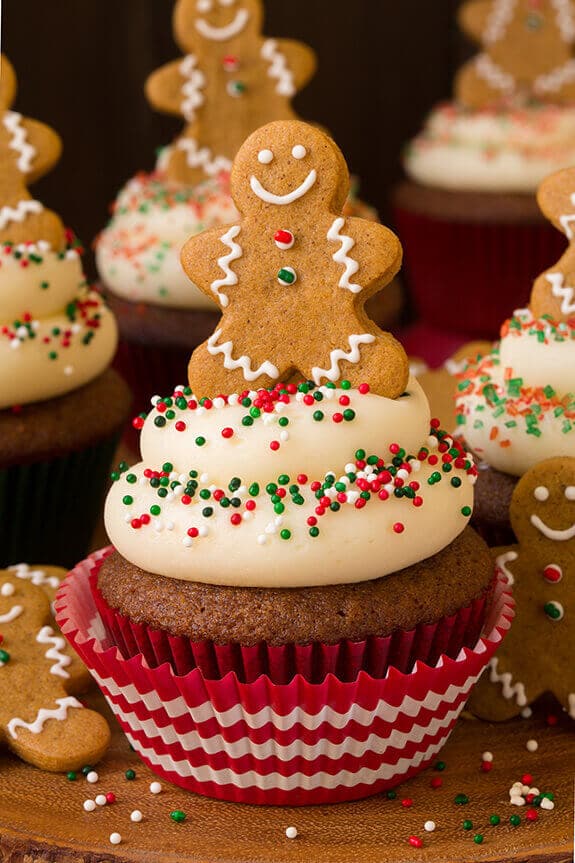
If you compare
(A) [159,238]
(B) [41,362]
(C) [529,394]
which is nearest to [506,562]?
(C) [529,394]

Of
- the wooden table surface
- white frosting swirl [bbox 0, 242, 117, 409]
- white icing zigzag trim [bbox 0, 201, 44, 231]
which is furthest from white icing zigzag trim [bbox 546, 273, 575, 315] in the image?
white icing zigzag trim [bbox 0, 201, 44, 231]

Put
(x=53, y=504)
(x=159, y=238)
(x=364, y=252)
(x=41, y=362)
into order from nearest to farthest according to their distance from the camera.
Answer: (x=364, y=252) < (x=41, y=362) < (x=53, y=504) < (x=159, y=238)

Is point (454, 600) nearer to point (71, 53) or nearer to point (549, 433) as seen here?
point (549, 433)

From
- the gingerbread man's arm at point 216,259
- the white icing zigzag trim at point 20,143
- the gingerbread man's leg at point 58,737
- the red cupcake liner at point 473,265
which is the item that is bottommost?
the red cupcake liner at point 473,265

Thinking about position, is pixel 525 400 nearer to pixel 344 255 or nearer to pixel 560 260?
pixel 560 260

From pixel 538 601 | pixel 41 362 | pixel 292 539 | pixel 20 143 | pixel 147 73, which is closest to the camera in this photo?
pixel 292 539

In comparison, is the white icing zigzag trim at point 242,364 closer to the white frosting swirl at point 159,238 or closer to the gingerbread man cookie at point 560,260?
the gingerbread man cookie at point 560,260

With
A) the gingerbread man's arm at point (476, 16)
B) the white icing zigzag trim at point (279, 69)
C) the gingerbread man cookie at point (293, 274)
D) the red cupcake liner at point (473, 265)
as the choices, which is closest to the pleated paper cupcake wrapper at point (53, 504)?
the gingerbread man cookie at point (293, 274)

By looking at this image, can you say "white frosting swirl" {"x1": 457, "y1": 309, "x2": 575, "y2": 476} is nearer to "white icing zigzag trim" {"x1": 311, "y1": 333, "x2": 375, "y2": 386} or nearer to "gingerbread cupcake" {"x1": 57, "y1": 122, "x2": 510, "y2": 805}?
"gingerbread cupcake" {"x1": 57, "y1": 122, "x2": 510, "y2": 805}
